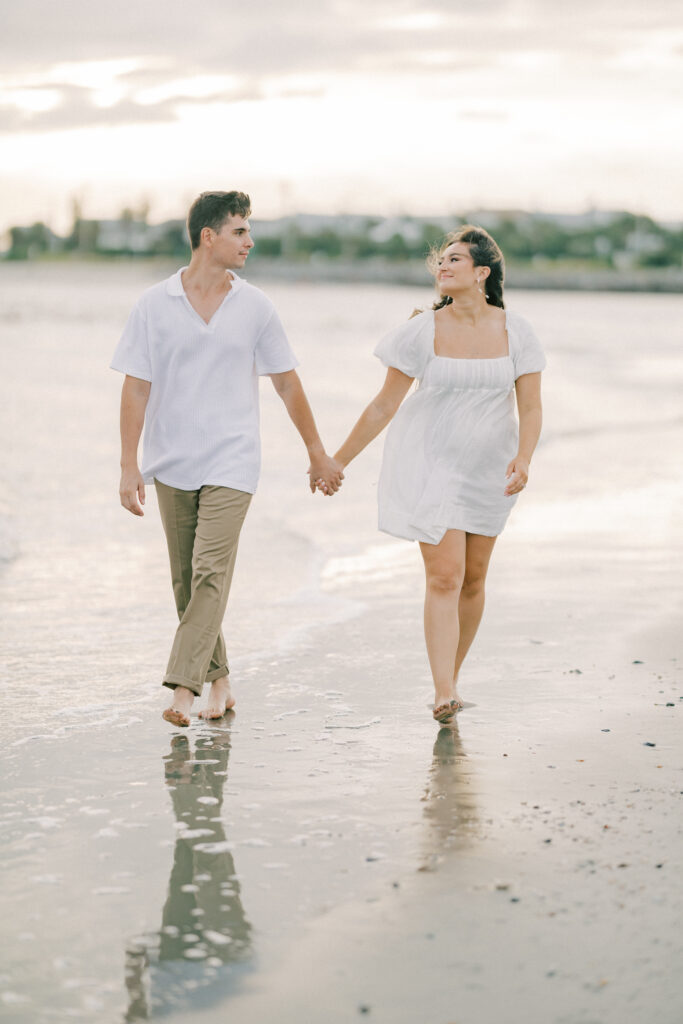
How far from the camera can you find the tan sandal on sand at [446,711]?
203 inches

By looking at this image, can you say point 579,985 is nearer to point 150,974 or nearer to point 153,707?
point 150,974

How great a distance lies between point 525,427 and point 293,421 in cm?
92

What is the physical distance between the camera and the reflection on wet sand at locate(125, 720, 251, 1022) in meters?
3.06

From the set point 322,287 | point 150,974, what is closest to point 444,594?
point 150,974

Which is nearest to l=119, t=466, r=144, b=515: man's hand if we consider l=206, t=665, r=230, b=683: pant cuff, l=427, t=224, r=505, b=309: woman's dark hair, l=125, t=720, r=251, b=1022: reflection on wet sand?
l=206, t=665, r=230, b=683: pant cuff

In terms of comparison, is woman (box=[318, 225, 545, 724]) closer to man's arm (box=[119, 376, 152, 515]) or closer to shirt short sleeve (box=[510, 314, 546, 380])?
shirt short sleeve (box=[510, 314, 546, 380])

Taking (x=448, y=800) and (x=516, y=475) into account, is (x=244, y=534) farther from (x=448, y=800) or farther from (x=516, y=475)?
(x=448, y=800)

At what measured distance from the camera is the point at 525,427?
207 inches

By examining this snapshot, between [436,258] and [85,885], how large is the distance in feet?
10.2

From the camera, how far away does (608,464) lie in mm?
13773

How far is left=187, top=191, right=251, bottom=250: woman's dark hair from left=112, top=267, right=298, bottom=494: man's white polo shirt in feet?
0.65

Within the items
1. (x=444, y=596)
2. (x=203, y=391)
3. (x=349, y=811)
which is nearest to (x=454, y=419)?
(x=444, y=596)

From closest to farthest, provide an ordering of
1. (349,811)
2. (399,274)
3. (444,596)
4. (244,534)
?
(349,811) < (444,596) < (244,534) < (399,274)

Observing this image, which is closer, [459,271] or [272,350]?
[272,350]
